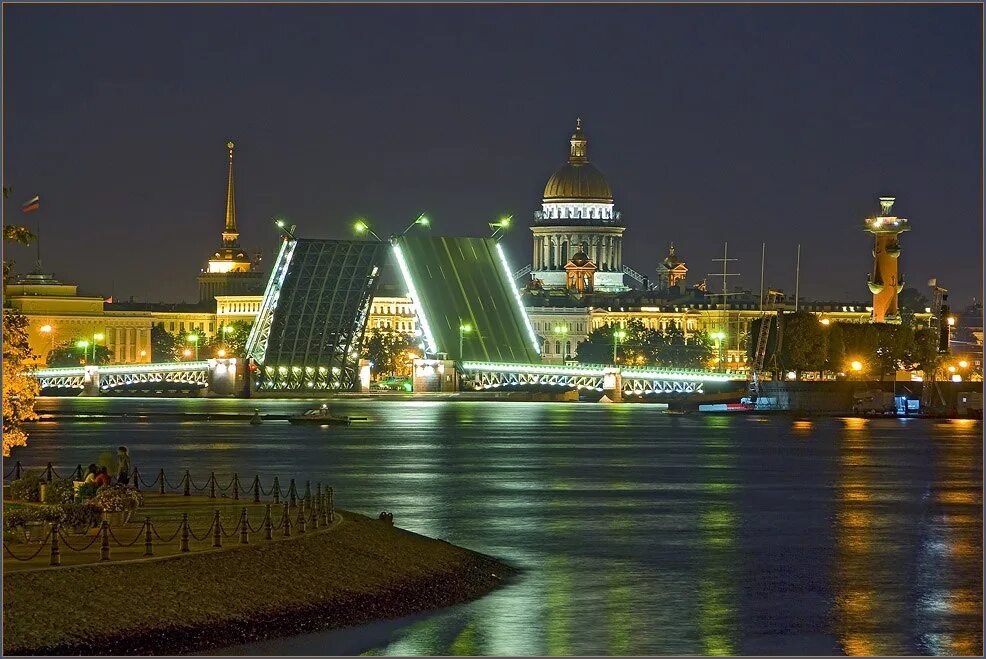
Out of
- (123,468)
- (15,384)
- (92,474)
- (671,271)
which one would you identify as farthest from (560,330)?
(92,474)

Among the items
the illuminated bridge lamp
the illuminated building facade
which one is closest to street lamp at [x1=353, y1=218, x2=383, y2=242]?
the illuminated bridge lamp

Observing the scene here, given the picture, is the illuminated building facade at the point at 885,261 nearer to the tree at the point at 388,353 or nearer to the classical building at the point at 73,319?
the tree at the point at 388,353

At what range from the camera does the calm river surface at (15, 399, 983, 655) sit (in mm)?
23359

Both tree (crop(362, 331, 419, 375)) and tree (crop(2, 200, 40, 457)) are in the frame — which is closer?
tree (crop(2, 200, 40, 457))

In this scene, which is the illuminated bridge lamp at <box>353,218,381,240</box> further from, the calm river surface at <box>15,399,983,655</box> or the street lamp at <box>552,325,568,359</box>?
the street lamp at <box>552,325,568,359</box>

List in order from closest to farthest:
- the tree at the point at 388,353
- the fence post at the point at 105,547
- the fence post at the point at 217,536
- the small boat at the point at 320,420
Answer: the fence post at the point at 105,547 < the fence post at the point at 217,536 < the small boat at the point at 320,420 < the tree at the point at 388,353

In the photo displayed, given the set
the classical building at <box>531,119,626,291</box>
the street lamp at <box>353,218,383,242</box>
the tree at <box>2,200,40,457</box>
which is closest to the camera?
the tree at <box>2,200,40,457</box>

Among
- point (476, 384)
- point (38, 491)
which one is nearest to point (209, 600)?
point (38, 491)

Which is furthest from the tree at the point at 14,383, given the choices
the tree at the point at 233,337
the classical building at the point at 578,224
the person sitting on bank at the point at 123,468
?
the classical building at the point at 578,224

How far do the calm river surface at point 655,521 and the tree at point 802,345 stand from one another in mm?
26618

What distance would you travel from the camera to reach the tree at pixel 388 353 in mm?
146000

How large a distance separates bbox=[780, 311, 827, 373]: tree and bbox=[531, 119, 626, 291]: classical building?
295 ft

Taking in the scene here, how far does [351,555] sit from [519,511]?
1243 centimetres

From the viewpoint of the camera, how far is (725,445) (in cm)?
6438
